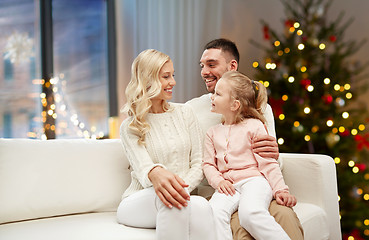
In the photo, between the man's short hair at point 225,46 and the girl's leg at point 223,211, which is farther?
the man's short hair at point 225,46

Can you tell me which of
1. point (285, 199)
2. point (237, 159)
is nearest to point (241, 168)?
point (237, 159)

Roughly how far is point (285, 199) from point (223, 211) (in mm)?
259

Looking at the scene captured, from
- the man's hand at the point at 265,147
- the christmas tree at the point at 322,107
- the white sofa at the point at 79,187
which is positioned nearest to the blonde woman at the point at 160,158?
the white sofa at the point at 79,187

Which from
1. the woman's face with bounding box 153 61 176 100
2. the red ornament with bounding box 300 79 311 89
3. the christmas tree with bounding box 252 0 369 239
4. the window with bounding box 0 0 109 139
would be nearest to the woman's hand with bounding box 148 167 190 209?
the woman's face with bounding box 153 61 176 100

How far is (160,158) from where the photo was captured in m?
1.74

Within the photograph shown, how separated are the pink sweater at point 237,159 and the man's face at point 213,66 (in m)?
0.48

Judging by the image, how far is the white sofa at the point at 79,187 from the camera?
5.49 feet

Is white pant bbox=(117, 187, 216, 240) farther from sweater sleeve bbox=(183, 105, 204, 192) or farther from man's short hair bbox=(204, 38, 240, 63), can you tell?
man's short hair bbox=(204, 38, 240, 63)

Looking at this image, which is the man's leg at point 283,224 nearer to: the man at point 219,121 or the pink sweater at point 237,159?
A: the man at point 219,121

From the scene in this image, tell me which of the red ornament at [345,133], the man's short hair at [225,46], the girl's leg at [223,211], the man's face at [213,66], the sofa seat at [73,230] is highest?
the man's short hair at [225,46]

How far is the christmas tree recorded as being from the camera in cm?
303

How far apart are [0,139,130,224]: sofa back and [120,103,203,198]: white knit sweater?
0.16m

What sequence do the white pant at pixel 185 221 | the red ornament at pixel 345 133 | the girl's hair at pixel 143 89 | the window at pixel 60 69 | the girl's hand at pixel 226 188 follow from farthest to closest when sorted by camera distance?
1. the window at pixel 60 69
2. the red ornament at pixel 345 133
3. the girl's hair at pixel 143 89
4. the girl's hand at pixel 226 188
5. the white pant at pixel 185 221

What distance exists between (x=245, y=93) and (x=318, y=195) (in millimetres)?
578
